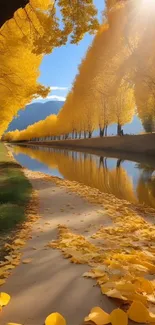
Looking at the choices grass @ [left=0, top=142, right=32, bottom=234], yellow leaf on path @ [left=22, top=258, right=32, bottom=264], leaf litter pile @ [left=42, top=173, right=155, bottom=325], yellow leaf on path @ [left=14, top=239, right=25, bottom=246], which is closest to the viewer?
leaf litter pile @ [left=42, top=173, right=155, bottom=325]

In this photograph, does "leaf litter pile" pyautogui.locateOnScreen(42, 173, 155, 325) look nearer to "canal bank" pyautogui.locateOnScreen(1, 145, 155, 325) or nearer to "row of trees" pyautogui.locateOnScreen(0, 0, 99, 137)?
"canal bank" pyautogui.locateOnScreen(1, 145, 155, 325)

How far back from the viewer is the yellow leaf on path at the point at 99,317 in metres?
2.68

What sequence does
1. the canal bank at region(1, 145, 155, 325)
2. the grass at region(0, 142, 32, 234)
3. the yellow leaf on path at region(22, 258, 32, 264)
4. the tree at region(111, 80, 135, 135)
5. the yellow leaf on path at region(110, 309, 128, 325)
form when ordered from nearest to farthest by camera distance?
the yellow leaf on path at region(110, 309, 128, 325)
the canal bank at region(1, 145, 155, 325)
the yellow leaf on path at region(22, 258, 32, 264)
the grass at region(0, 142, 32, 234)
the tree at region(111, 80, 135, 135)

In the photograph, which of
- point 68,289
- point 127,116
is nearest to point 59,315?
point 68,289

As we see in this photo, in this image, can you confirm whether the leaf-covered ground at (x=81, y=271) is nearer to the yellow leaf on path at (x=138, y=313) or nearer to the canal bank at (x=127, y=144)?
the yellow leaf on path at (x=138, y=313)

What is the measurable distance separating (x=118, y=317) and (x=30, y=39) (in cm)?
1122

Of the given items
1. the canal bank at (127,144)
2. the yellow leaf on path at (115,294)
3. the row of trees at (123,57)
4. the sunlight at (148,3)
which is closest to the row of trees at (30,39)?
the row of trees at (123,57)

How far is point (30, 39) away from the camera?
39.4 ft

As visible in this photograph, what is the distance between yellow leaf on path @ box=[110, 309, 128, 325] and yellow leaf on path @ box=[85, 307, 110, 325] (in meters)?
0.05

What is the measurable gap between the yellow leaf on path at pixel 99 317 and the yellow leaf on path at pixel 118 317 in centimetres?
5

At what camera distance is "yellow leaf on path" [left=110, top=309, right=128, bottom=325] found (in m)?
2.66

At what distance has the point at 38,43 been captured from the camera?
25.3ft

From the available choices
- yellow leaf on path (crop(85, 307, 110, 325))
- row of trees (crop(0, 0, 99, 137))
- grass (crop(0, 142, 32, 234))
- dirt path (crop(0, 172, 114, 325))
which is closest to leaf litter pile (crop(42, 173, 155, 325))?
yellow leaf on path (crop(85, 307, 110, 325))

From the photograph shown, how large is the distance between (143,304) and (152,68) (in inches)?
873
